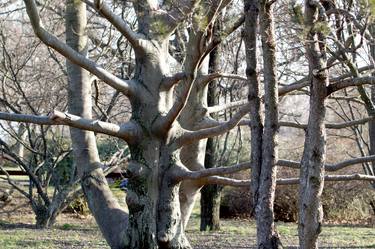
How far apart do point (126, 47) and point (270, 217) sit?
26.2 ft

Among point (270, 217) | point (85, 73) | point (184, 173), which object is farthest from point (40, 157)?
point (270, 217)

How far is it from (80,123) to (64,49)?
80 centimetres

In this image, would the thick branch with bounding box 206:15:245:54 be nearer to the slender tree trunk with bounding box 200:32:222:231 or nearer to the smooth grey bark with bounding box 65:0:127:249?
the smooth grey bark with bounding box 65:0:127:249

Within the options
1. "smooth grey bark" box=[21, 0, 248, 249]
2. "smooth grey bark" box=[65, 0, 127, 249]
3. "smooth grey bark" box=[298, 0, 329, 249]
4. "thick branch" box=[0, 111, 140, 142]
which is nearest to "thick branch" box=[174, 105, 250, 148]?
"smooth grey bark" box=[21, 0, 248, 249]

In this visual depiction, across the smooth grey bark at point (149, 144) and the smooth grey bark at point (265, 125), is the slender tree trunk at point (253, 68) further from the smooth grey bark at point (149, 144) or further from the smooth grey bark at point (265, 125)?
the smooth grey bark at point (149, 144)

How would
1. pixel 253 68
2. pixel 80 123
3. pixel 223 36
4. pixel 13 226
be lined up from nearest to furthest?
pixel 253 68 → pixel 223 36 → pixel 80 123 → pixel 13 226

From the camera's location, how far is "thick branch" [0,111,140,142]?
6145 mm

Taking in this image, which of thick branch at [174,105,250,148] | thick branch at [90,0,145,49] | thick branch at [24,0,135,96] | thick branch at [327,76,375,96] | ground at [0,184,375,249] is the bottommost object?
ground at [0,184,375,249]

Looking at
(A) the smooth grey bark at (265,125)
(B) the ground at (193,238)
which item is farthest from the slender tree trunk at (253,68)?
(B) the ground at (193,238)

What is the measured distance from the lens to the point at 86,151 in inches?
329

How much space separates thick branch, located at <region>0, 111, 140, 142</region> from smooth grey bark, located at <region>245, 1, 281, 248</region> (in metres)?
1.88

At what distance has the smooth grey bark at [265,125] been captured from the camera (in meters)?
4.99

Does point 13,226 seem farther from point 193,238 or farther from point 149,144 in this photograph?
point 149,144

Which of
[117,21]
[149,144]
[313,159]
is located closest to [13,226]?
[149,144]
